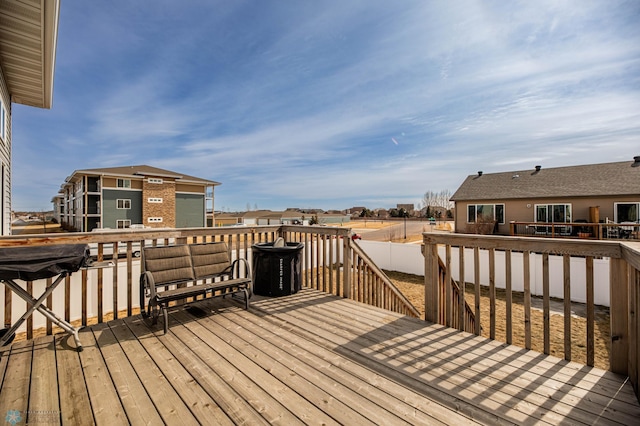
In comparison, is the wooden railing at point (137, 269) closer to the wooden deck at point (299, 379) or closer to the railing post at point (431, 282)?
the wooden deck at point (299, 379)

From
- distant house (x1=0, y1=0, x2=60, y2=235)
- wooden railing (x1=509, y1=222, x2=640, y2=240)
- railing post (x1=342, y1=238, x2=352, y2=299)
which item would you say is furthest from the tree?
distant house (x1=0, y1=0, x2=60, y2=235)

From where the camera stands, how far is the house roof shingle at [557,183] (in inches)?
577

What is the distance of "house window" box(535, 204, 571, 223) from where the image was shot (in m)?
15.6

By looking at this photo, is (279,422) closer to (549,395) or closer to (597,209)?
(549,395)

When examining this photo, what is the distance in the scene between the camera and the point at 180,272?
3.37 metres

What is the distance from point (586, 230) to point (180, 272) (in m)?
18.4

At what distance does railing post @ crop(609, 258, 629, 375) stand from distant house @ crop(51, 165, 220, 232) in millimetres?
28467

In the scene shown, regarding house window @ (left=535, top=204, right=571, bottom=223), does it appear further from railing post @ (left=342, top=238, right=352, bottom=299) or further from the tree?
the tree

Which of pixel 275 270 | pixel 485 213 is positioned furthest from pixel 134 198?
pixel 485 213

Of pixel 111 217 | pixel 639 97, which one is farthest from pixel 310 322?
A: pixel 111 217

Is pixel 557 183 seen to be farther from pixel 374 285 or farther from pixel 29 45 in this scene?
pixel 29 45

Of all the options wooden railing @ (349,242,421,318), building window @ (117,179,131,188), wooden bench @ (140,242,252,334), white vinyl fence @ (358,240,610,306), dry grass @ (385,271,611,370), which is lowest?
dry grass @ (385,271,611,370)

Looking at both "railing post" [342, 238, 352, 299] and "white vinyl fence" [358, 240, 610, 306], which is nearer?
"railing post" [342, 238, 352, 299]

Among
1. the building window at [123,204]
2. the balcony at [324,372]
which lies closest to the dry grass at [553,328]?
the balcony at [324,372]
